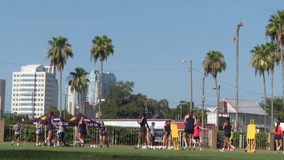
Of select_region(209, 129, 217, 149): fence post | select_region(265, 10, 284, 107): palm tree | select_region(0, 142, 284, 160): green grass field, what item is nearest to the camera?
select_region(0, 142, 284, 160): green grass field

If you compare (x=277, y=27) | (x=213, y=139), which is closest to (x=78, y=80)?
(x=277, y=27)

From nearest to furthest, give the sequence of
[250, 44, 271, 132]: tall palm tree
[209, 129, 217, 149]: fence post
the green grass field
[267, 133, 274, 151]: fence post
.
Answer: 1. the green grass field
2. [209, 129, 217, 149]: fence post
3. [267, 133, 274, 151]: fence post
4. [250, 44, 271, 132]: tall palm tree

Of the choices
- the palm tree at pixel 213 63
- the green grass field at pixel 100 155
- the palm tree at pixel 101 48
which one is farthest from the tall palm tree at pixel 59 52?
the green grass field at pixel 100 155

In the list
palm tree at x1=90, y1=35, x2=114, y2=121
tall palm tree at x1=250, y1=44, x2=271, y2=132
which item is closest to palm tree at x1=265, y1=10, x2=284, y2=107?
tall palm tree at x1=250, y1=44, x2=271, y2=132

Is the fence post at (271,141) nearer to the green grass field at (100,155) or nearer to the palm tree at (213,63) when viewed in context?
the green grass field at (100,155)

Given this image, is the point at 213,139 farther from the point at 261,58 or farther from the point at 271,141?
the point at 261,58

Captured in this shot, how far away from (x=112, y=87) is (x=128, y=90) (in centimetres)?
470

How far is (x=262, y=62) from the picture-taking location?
6238 centimetres

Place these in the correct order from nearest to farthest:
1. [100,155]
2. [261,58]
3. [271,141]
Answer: [100,155]
[271,141]
[261,58]

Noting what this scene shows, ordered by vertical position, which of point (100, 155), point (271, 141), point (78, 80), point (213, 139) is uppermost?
point (78, 80)

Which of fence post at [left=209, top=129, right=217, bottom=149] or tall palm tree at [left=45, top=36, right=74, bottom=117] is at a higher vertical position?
tall palm tree at [left=45, top=36, right=74, bottom=117]

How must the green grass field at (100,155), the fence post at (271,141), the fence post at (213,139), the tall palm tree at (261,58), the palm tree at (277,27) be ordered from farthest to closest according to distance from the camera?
the tall palm tree at (261,58)
the palm tree at (277,27)
the fence post at (271,141)
the fence post at (213,139)
the green grass field at (100,155)

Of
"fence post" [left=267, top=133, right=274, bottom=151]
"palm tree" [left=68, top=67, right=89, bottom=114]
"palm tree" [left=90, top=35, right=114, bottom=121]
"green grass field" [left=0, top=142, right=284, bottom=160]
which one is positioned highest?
"palm tree" [left=90, top=35, right=114, bottom=121]

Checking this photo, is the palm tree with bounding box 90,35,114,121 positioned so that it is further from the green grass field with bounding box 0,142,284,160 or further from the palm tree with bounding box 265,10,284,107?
the green grass field with bounding box 0,142,284,160
